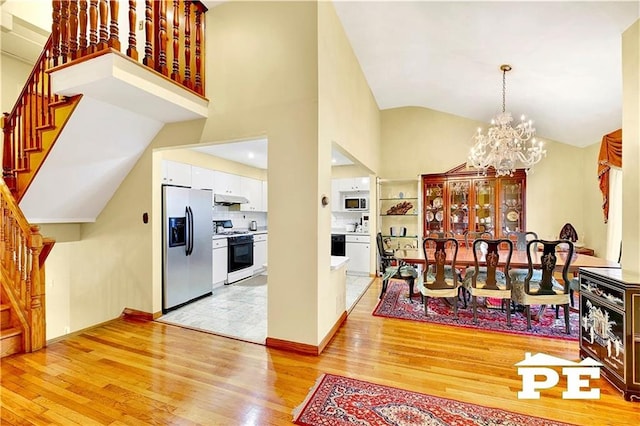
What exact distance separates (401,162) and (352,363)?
4647 millimetres

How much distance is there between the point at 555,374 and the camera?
2.38 meters

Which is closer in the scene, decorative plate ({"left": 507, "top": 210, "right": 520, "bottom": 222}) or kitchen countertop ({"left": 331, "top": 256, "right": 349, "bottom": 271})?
kitchen countertop ({"left": 331, "top": 256, "right": 349, "bottom": 271})

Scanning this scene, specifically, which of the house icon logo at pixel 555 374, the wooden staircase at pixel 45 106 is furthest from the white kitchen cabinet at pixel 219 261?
the house icon logo at pixel 555 374

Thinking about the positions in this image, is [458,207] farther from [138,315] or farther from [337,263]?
[138,315]

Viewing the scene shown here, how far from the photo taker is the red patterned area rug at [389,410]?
1.84 meters

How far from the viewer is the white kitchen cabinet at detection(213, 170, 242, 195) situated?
5406 millimetres

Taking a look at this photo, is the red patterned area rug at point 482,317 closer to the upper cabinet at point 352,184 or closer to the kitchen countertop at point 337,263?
the kitchen countertop at point 337,263

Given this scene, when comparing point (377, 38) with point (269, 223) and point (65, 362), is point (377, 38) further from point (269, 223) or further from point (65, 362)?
point (65, 362)

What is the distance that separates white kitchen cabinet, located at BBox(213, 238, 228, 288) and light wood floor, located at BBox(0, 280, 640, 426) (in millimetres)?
1635

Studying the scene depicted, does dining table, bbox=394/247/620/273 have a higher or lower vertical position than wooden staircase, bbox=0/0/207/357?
lower

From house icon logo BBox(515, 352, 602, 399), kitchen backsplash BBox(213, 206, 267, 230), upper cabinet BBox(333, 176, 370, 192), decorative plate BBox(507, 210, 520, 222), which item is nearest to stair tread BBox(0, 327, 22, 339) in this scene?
kitchen backsplash BBox(213, 206, 267, 230)

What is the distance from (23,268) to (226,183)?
3247 millimetres

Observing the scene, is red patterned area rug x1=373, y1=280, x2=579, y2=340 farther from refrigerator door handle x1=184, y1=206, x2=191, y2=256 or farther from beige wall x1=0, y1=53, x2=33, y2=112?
beige wall x1=0, y1=53, x2=33, y2=112

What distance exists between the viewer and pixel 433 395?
2.11 m
